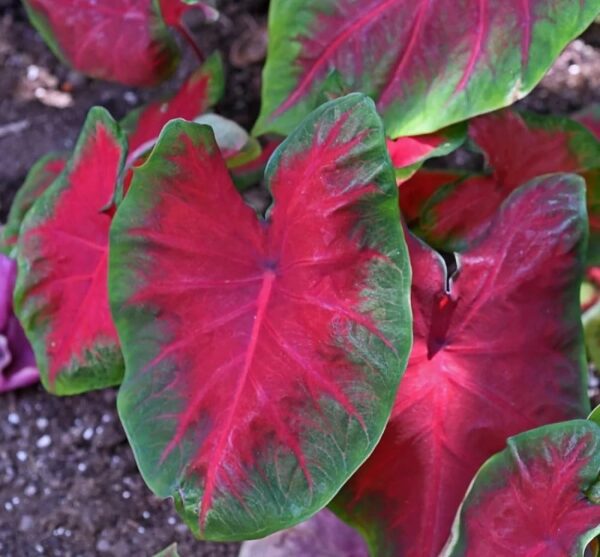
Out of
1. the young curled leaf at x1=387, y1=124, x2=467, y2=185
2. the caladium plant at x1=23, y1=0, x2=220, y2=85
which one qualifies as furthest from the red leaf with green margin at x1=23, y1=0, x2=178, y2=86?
the young curled leaf at x1=387, y1=124, x2=467, y2=185

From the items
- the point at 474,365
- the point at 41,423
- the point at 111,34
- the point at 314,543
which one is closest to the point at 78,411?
the point at 41,423

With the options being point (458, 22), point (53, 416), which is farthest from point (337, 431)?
point (53, 416)

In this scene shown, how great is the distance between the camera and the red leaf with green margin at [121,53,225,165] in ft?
4.50

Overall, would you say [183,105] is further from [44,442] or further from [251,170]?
[44,442]

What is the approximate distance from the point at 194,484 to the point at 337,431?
155 mm

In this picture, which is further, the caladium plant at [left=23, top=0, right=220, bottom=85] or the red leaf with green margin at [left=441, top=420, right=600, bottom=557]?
the caladium plant at [left=23, top=0, right=220, bottom=85]

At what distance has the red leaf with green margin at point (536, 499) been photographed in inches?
35.0

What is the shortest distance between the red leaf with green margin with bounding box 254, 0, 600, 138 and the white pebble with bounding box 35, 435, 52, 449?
2.21 feet

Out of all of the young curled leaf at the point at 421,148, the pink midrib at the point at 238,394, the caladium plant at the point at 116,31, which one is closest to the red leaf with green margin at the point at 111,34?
the caladium plant at the point at 116,31

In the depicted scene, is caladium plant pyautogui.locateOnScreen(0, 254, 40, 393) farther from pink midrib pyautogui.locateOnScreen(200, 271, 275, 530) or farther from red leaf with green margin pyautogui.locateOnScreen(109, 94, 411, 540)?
pink midrib pyautogui.locateOnScreen(200, 271, 275, 530)

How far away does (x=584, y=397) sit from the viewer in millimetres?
1027

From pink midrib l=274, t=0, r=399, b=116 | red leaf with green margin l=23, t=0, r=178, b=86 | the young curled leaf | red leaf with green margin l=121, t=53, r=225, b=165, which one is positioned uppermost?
pink midrib l=274, t=0, r=399, b=116

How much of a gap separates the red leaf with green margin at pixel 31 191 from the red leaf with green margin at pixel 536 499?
2.79 ft

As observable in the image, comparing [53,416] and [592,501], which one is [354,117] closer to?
[592,501]
